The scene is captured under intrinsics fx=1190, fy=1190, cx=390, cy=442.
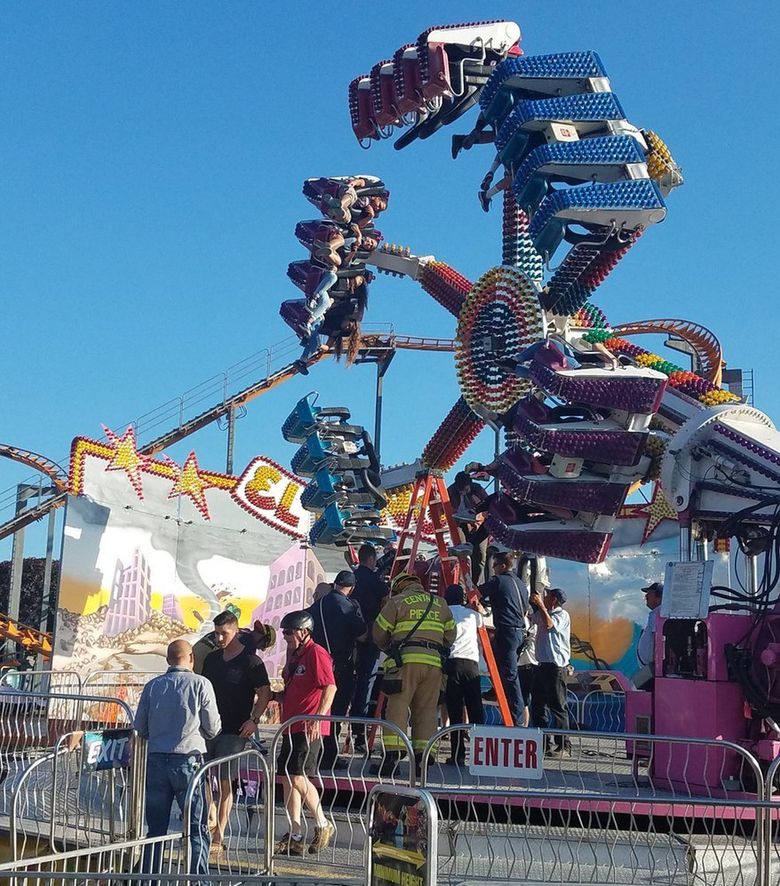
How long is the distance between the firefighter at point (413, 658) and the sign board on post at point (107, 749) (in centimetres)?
→ 251

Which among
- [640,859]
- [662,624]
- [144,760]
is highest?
[662,624]

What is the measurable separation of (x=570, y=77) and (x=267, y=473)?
13722 mm

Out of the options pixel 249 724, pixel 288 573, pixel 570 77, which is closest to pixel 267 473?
pixel 288 573

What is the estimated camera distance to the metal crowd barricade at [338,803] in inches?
313

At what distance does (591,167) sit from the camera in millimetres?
12516

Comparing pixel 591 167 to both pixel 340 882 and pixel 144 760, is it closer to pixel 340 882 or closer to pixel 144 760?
pixel 144 760

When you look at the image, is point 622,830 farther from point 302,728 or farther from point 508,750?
point 302,728

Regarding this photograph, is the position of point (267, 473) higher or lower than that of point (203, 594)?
higher

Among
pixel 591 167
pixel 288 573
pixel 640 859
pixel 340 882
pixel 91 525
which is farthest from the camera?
pixel 288 573

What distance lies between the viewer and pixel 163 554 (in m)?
22.6

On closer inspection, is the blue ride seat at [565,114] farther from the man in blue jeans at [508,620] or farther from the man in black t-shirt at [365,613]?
the man in black t-shirt at [365,613]

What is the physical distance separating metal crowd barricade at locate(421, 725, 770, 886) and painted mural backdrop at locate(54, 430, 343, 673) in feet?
→ 40.3

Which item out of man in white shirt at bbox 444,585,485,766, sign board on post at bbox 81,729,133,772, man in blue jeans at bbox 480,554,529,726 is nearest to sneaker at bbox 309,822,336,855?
sign board on post at bbox 81,729,133,772

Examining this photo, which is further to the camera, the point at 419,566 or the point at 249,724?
the point at 419,566
